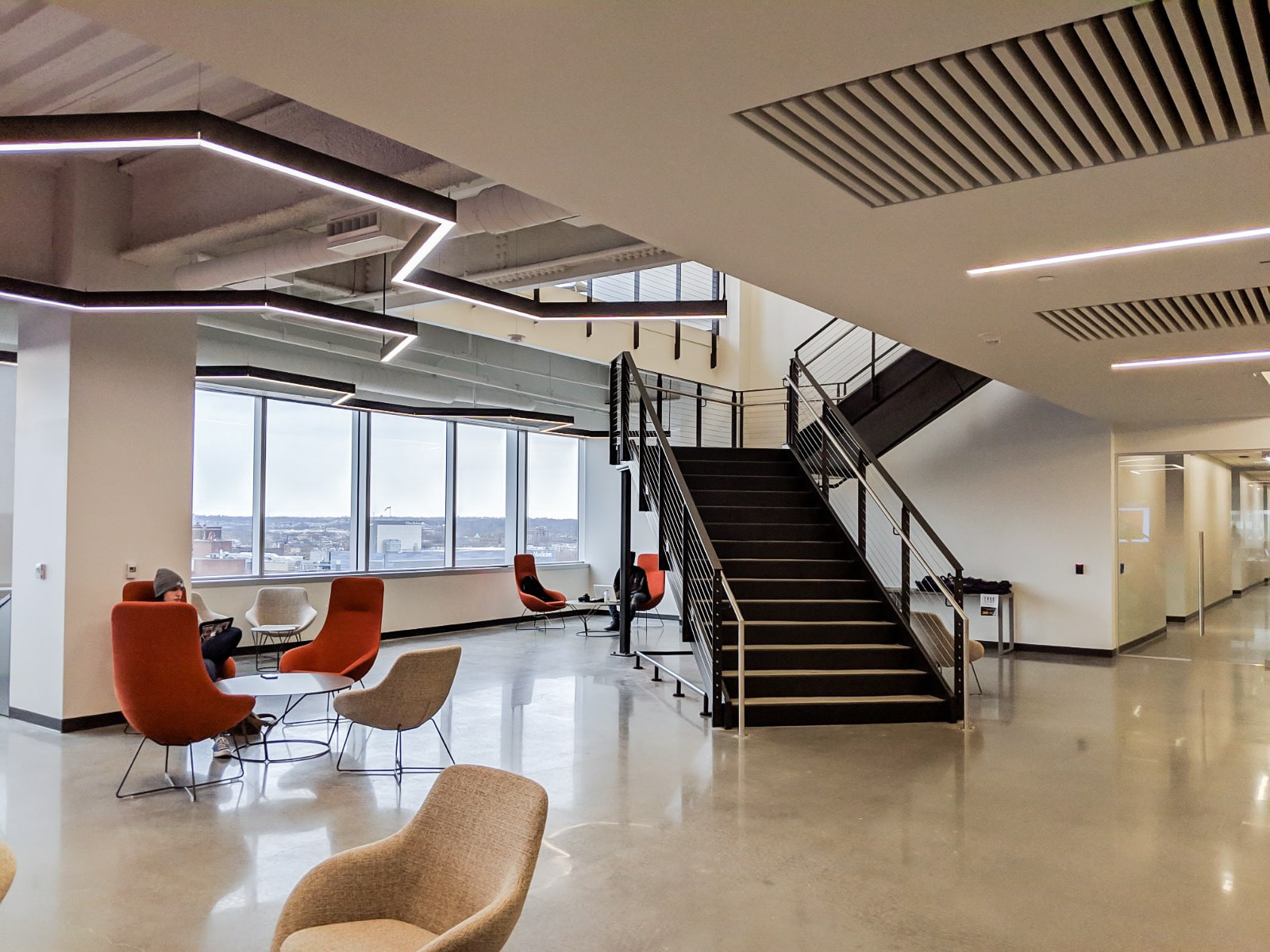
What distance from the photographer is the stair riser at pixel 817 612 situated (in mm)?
8492

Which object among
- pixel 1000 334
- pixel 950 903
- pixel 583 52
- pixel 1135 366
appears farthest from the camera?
pixel 1135 366

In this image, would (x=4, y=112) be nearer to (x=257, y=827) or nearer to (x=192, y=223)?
(x=192, y=223)

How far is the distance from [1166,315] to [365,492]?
10475 millimetres

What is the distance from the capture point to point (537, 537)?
16.3 metres

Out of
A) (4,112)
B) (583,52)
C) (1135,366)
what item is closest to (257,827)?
(583,52)

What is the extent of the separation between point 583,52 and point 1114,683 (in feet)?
30.7

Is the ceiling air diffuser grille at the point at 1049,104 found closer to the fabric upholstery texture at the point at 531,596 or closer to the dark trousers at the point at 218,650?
the dark trousers at the point at 218,650

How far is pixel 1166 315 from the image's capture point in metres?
6.27

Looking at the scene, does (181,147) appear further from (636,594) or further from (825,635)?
(636,594)

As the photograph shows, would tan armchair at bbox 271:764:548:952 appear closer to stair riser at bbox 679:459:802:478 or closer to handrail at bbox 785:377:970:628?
handrail at bbox 785:377:970:628

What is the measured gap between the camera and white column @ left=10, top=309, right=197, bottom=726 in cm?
718

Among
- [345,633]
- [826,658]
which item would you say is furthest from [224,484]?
[826,658]

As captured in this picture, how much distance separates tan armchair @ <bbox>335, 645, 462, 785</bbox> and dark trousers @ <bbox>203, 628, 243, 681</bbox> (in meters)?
1.90

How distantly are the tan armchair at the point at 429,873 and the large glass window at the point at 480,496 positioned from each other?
1205cm
